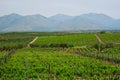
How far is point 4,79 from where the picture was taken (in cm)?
2592

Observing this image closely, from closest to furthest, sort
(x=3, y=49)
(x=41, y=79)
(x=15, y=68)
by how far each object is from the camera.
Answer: (x=41, y=79), (x=15, y=68), (x=3, y=49)

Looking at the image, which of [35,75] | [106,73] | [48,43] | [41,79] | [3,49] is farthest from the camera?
[48,43]

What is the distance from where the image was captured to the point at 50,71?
3050 centimetres

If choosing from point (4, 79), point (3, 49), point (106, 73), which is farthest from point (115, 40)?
point (4, 79)

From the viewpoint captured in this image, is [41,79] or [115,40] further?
[115,40]

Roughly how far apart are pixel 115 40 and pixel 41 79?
71478 mm

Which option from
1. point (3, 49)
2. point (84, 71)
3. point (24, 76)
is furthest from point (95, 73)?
point (3, 49)

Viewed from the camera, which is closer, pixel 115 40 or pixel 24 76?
pixel 24 76

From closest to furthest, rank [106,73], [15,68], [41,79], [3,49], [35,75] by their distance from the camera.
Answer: [41,79] → [35,75] → [106,73] → [15,68] → [3,49]

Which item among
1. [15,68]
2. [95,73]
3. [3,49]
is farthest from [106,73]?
[3,49]

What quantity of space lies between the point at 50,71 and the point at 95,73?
5.10m

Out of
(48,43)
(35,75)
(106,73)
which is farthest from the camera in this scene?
(48,43)

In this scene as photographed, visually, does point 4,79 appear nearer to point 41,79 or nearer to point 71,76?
point 41,79

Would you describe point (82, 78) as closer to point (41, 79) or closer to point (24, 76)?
point (41, 79)
